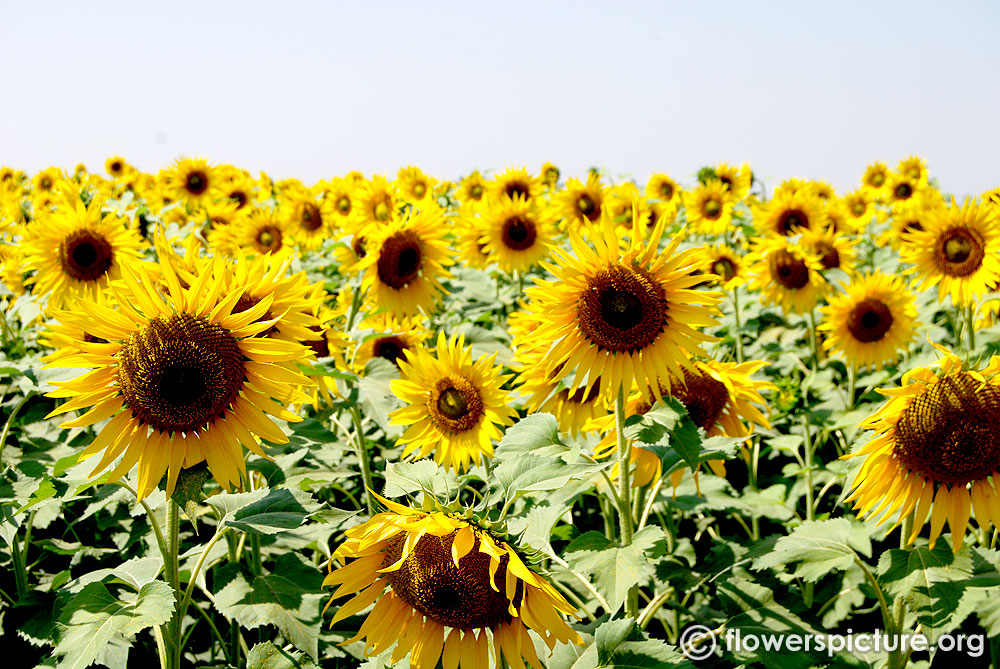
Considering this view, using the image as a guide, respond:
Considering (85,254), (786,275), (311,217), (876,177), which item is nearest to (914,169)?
(876,177)

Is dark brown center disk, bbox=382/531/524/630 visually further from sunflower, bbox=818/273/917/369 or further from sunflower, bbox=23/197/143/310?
sunflower, bbox=818/273/917/369

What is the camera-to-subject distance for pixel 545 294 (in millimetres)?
2568

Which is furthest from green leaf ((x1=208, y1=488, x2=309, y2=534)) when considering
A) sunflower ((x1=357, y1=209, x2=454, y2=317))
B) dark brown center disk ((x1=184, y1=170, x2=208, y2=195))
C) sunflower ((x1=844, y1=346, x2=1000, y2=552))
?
dark brown center disk ((x1=184, y1=170, x2=208, y2=195))

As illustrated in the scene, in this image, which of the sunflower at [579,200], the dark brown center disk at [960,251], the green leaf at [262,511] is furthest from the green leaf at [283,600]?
the sunflower at [579,200]

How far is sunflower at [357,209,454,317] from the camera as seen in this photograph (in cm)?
465

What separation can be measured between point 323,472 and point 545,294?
1155mm

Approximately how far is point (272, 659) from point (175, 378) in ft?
3.32

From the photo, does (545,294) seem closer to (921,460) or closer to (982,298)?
(921,460)

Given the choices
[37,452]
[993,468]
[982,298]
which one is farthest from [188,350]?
[982,298]

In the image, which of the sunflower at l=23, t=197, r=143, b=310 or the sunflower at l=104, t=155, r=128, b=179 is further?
the sunflower at l=104, t=155, r=128, b=179

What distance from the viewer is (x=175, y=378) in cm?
199

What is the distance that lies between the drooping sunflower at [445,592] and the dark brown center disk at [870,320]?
4115 millimetres

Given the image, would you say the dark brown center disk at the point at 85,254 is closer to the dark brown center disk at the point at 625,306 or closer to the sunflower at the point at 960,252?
the dark brown center disk at the point at 625,306

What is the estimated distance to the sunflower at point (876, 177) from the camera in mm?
10375
